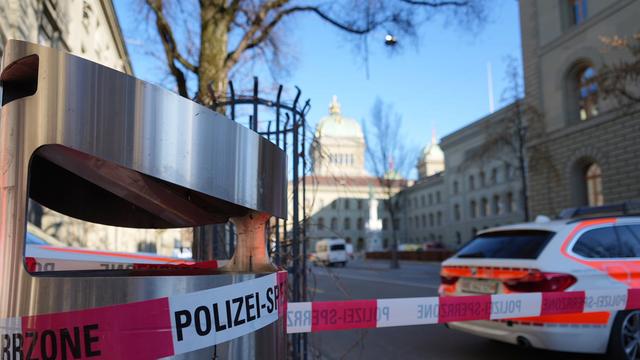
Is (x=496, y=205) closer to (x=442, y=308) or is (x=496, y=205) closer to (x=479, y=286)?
(x=479, y=286)

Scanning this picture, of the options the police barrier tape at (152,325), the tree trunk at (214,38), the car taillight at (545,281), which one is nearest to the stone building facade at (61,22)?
the tree trunk at (214,38)

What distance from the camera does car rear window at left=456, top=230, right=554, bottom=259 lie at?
5852mm

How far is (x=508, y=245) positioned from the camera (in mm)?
6207

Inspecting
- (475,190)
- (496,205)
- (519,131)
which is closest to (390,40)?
(519,131)

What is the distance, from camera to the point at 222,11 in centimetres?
884

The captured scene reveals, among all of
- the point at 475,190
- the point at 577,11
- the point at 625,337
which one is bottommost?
the point at 625,337

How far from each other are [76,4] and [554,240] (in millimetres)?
5462

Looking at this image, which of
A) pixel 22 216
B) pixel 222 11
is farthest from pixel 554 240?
pixel 222 11

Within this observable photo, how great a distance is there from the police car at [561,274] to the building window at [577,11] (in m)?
25.8

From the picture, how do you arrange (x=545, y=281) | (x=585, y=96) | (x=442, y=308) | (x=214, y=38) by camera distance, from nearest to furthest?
(x=442, y=308) < (x=545, y=281) < (x=214, y=38) < (x=585, y=96)

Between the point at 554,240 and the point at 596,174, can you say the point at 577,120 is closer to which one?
the point at 596,174

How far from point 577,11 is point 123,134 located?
3218 centimetres

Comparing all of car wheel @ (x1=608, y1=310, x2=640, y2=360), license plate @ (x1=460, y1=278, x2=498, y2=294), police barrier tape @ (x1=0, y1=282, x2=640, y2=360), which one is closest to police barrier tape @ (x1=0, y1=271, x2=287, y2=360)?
police barrier tape @ (x1=0, y1=282, x2=640, y2=360)

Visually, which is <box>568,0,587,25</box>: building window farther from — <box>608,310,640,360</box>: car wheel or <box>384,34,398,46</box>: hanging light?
<box>608,310,640,360</box>: car wheel
